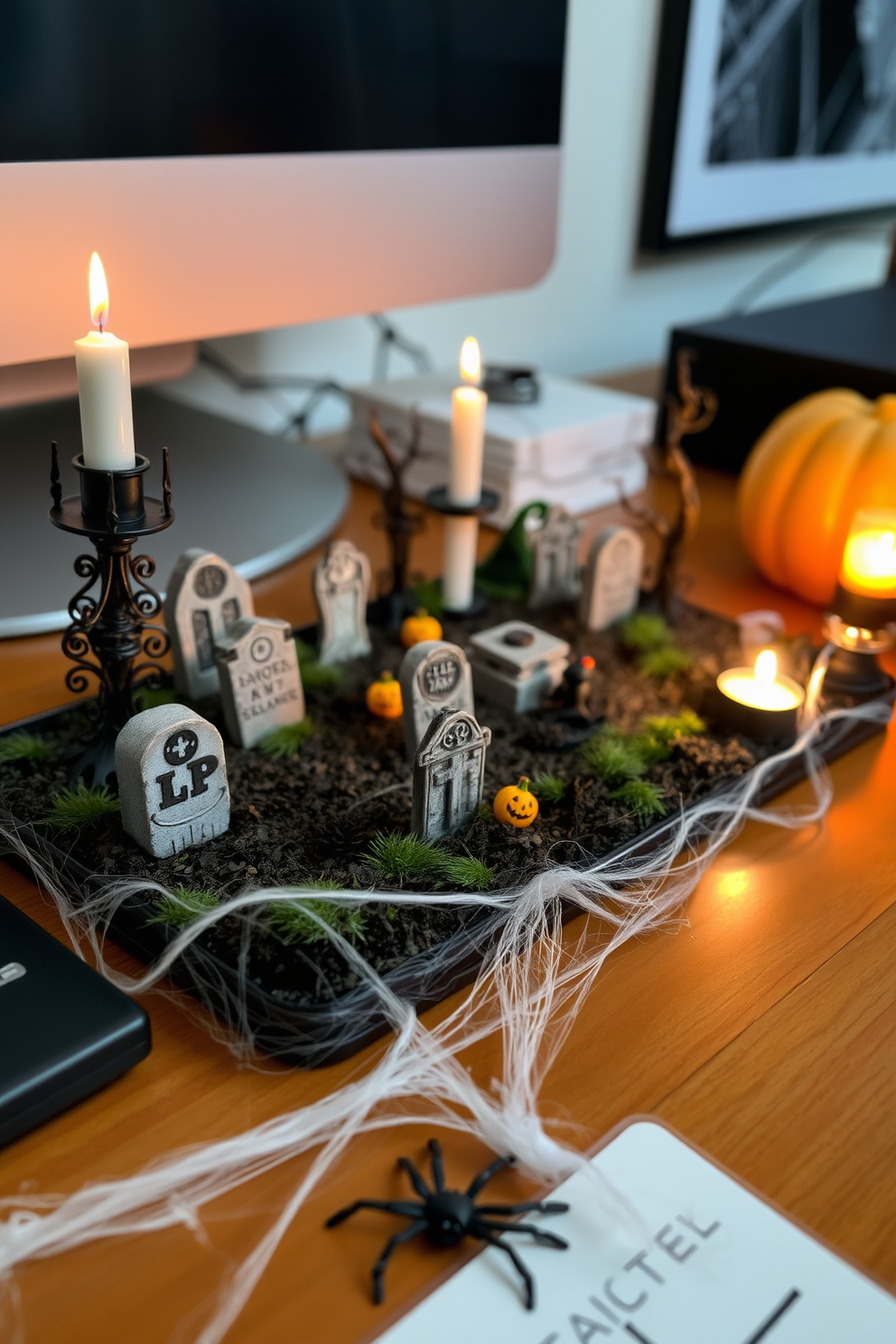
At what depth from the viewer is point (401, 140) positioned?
786 mm

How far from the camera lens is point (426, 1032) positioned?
444 mm

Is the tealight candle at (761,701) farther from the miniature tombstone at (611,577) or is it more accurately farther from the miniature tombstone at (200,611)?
the miniature tombstone at (200,611)

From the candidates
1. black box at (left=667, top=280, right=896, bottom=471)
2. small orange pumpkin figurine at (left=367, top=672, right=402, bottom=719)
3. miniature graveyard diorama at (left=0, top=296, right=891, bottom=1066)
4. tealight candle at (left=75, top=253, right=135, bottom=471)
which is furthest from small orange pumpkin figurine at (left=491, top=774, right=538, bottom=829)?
black box at (left=667, top=280, right=896, bottom=471)

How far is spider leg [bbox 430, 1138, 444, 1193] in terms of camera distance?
14.9 inches

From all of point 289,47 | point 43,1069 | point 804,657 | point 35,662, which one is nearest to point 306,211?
point 289,47

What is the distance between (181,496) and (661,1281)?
25.1 inches

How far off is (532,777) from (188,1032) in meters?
0.23

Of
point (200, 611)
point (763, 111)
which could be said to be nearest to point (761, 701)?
point (200, 611)

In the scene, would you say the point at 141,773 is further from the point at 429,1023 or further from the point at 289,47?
the point at 289,47

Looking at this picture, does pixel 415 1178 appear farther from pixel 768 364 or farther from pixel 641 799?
pixel 768 364

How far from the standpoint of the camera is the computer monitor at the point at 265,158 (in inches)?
24.4

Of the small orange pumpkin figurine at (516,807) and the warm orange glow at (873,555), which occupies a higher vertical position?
the warm orange glow at (873,555)

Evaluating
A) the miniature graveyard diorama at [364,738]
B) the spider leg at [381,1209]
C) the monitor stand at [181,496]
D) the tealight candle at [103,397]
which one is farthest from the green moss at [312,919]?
the monitor stand at [181,496]

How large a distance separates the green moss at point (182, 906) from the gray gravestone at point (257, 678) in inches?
5.6
